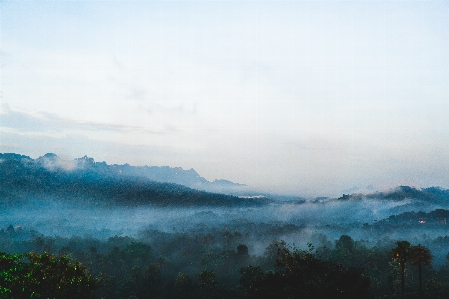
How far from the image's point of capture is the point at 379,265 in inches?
4316

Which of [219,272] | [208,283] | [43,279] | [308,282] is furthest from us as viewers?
[219,272]

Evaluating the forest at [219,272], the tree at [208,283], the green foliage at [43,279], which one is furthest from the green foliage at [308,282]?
the tree at [208,283]

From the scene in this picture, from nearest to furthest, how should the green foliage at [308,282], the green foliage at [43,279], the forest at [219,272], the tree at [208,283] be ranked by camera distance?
the green foliage at [43,279], the forest at [219,272], the green foliage at [308,282], the tree at [208,283]

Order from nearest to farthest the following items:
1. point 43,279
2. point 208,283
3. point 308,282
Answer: point 43,279, point 308,282, point 208,283

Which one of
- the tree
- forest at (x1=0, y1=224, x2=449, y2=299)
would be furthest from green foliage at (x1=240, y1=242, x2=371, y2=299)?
the tree

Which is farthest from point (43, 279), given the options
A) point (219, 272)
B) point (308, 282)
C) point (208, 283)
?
point (219, 272)

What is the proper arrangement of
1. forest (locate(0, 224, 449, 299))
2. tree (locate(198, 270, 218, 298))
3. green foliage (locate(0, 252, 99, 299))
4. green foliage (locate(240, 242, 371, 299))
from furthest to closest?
1. tree (locate(198, 270, 218, 298))
2. green foliage (locate(240, 242, 371, 299))
3. forest (locate(0, 224, 449, 299))
4. green foliage (locate(0, 252, 99, 299))

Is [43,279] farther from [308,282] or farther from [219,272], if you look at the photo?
[219,272]

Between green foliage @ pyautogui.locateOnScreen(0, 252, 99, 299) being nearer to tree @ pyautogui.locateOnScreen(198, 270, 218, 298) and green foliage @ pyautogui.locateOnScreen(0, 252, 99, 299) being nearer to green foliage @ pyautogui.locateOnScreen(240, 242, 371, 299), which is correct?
green foliage @ pyautogui.locateOnScreen(240, 242, 371, 299)

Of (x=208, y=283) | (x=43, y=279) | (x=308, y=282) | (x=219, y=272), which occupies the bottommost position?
(x=219, y=272)

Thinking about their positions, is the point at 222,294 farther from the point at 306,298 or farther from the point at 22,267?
the point at 22,267

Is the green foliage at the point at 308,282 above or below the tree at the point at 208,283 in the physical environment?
above

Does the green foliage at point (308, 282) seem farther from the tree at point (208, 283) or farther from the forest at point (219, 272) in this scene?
the tree at point (208, 283)

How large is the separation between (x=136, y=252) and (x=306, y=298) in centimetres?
10832
